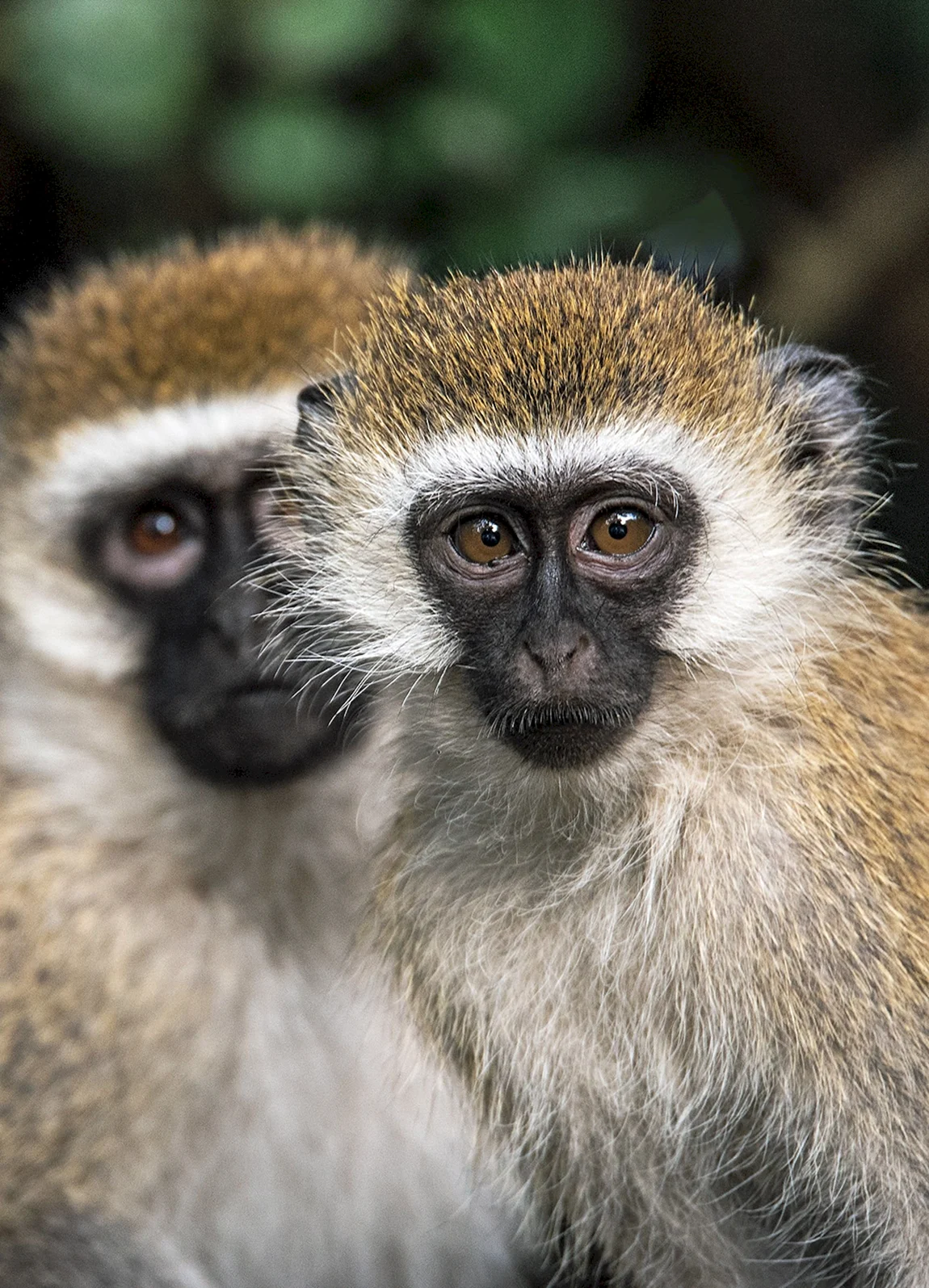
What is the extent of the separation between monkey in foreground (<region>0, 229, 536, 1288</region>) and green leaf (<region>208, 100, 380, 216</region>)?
58 centimetres

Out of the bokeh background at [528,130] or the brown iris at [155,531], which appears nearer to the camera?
the brown iris at [155,531]

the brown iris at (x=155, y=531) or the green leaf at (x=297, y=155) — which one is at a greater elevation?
the green leaf at (x=297, y=155)

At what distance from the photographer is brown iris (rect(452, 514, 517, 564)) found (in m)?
1.92

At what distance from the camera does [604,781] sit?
1968 millimetres

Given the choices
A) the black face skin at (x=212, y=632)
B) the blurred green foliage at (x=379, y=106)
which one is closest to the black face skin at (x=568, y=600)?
the black face skin at (x=212, y=632)

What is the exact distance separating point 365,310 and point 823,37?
2.08m

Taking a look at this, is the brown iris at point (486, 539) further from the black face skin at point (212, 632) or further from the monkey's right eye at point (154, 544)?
the monkey's right eye at point (154, 544)

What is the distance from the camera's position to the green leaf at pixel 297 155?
3.53m

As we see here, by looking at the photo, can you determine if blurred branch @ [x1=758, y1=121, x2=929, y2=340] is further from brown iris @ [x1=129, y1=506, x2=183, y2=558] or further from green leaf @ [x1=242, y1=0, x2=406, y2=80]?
brown iris @ [x1=129, y1=506, x2=183, y2=558]

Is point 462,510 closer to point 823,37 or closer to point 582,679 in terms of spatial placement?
point 582,679

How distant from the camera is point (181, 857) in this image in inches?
112

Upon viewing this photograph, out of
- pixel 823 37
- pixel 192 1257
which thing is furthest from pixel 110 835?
pixel 823 37

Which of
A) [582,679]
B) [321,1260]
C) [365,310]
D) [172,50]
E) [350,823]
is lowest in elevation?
[321,1260]

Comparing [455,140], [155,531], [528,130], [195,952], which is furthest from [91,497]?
[528,130]
